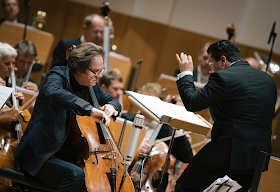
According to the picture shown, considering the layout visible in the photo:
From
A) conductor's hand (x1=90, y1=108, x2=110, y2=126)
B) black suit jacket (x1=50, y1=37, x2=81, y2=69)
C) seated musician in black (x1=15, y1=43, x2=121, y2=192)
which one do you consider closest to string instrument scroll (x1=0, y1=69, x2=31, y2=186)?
seated musician in black (x1=15, y1=43, x2=121, y2=192)

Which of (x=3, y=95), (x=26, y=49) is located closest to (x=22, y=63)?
(x=26, y=49)

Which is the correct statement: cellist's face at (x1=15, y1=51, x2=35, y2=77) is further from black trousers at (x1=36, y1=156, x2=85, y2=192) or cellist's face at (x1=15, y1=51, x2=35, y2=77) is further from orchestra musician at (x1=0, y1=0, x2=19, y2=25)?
orchestra musician at (x1=0, y1=0, x2=19, y2=25)

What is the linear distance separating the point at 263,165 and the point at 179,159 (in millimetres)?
1030

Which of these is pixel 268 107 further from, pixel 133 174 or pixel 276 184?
pixel 133 174

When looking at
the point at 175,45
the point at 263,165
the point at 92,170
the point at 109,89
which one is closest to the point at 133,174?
the point at 92,170

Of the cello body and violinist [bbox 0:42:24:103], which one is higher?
violinist [bbox 0:42:24:103]

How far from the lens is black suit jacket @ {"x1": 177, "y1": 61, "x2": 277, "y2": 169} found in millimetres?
1850

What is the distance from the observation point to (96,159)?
194 centimetres

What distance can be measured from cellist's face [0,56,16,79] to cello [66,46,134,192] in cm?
91

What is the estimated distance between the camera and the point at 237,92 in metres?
1.87

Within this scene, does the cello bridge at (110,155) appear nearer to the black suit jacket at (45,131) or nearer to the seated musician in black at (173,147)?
the black suit jacket at (45,131)

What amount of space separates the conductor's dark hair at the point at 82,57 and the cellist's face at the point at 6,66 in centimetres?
75

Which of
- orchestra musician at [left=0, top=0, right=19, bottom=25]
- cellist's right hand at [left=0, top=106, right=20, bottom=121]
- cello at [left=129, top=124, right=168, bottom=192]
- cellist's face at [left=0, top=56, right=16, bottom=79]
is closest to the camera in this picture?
cellist's right hand at [left=0, top=106, right=20, bottom=121]

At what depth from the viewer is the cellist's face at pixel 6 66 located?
260 cm
